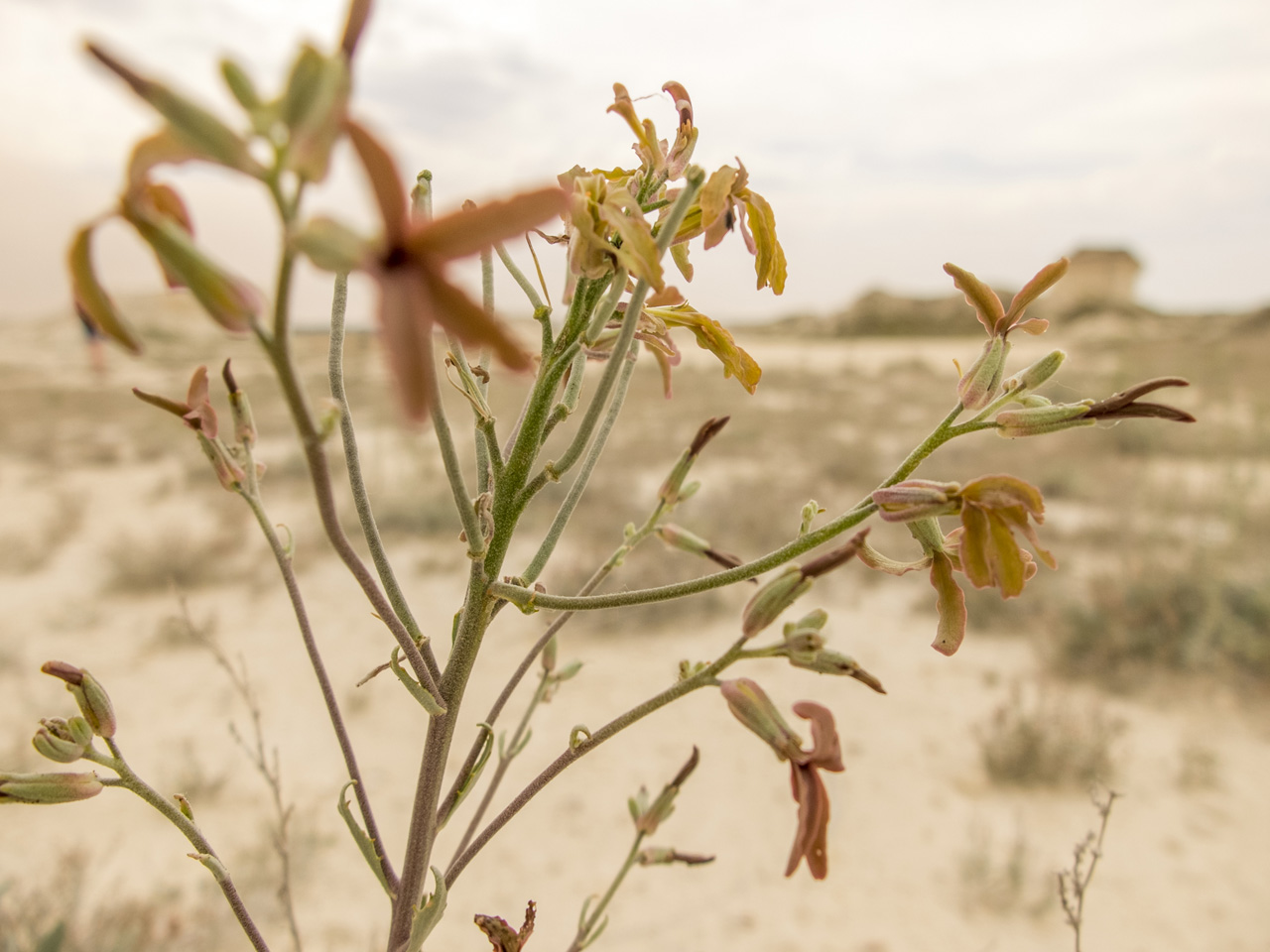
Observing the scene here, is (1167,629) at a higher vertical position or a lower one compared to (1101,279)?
lower

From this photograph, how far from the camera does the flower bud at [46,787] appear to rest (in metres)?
0.84

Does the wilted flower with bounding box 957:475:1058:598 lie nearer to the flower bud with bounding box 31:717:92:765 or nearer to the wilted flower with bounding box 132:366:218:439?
the wilted flower with bounding box 132:366:218:439

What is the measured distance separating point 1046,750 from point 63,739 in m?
4.35

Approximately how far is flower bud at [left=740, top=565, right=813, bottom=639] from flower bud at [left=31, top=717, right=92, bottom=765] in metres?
0.79

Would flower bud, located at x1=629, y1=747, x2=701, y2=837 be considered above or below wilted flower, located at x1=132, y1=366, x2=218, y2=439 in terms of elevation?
below

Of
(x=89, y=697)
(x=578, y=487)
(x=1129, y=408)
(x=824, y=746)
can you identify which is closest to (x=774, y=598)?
(x=824, y=746)

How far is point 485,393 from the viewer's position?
1008 mm

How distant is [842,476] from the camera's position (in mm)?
8844

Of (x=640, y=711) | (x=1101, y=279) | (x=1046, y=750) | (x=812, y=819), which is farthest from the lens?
(x=1101, y=279)

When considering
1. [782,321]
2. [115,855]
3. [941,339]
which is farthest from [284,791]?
[782,321]

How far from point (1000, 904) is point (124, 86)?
401 cm

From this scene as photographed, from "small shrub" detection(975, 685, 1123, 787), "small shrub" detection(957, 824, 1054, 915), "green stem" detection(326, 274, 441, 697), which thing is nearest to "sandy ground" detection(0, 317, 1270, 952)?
"small shrub" detection(957, 824, 1054, 915)

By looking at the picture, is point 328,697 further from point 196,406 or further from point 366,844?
point 196,406

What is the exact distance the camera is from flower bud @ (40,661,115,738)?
89cm
